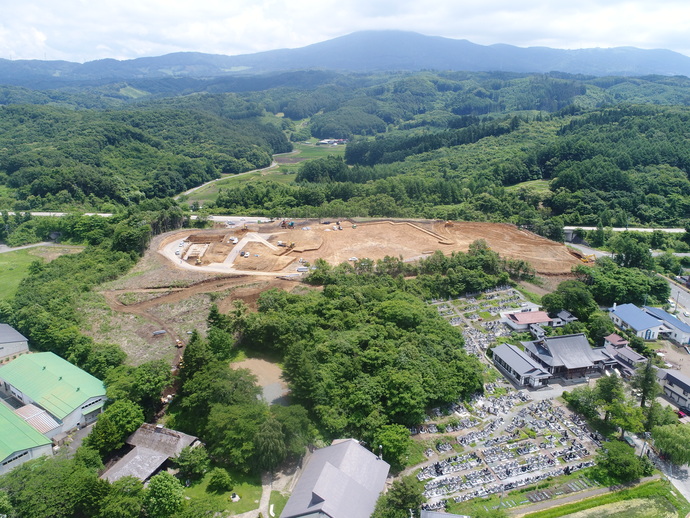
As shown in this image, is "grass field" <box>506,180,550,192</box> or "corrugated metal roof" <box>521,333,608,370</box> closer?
"corrugated metal roof" <box>521,333,608,370</box>

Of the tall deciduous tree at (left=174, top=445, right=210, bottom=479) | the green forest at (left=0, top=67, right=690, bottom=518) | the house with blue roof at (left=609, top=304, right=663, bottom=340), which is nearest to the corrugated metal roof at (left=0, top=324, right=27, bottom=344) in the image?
the green forest at (left=0, top=67, right=690, bottom=518)

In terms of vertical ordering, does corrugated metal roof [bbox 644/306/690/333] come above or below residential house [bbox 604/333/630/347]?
below

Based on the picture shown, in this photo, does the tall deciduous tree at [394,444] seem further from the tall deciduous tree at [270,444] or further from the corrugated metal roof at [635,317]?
the corrugated metal roof at [635,317]

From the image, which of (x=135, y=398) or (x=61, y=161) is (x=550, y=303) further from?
(x=61, y=161)

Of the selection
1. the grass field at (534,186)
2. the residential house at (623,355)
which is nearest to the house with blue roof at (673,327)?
the residential house at (623,355)

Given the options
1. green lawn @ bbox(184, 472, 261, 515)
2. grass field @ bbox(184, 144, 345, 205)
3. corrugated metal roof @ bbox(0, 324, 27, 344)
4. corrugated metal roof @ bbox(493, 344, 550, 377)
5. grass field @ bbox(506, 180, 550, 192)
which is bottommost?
grass field @ bbox(184, 144, 345, 205)

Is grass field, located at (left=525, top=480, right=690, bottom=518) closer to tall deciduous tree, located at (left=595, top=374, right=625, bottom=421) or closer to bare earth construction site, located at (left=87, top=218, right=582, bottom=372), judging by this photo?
tall deciduous tree, located at (left=595, top=374, right=625, bottom=421)

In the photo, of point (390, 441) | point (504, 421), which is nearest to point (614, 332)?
point (504, 421)

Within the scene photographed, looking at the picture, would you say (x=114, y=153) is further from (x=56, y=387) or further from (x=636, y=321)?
(x=636, y=321)

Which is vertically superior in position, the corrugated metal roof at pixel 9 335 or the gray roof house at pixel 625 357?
the corrugated metal roof at pixel 9 335
